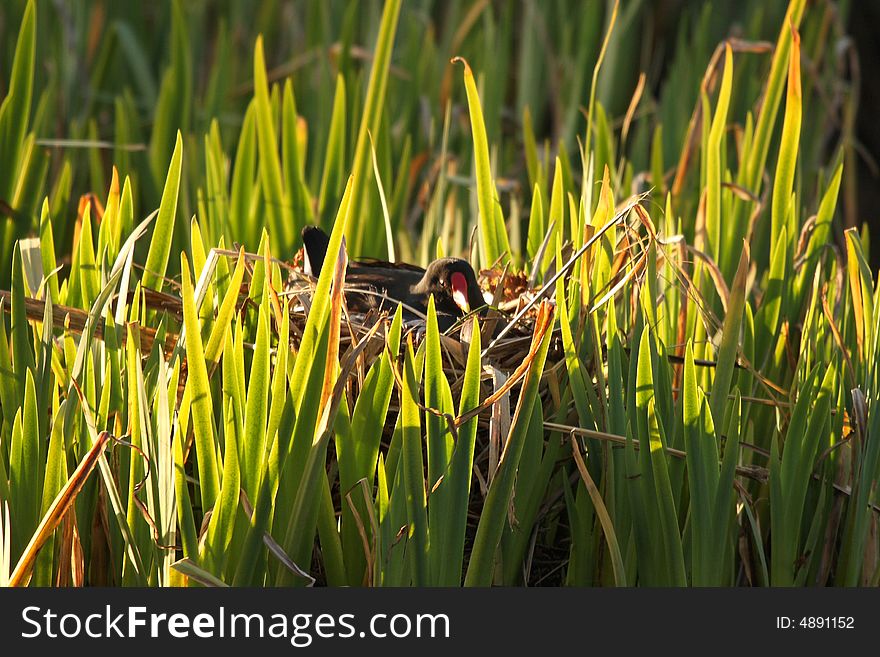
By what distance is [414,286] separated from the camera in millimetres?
1264

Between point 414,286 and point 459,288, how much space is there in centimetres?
9

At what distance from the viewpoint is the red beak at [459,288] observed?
3.90 ft

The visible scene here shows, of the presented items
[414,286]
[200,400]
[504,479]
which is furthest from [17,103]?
Answer: [504,479]

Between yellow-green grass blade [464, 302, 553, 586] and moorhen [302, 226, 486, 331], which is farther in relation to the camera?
moorhen [302, 226, 486, 331]

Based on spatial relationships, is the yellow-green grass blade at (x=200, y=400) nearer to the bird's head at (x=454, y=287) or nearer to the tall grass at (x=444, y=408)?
the tall grass at (x=444, y=408)

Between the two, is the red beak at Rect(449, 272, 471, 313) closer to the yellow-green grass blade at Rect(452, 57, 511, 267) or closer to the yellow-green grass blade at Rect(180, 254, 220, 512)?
the yellow-green grass blade at Rect(452, 57, 511, 267)

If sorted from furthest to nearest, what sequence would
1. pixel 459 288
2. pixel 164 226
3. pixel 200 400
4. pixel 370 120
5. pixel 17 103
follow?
1. pixel 370 120
2. pixel 17 103
3. pixel 459 288
4. pixel 164 226
5. pixel 200 400

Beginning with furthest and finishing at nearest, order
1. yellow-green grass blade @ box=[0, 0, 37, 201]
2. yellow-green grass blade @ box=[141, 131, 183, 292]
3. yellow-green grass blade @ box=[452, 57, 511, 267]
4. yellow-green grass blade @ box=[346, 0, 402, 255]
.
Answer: yellow-green grass blade @ box=[346, 0, 402, 255] < yellow-green grass blade @ box=[0, 0, 37, 201] < yellow-green grass blade @ box=[452, 57, 511, 267] < yellow-green grass blade @ box=[141, 131, 183, 292]

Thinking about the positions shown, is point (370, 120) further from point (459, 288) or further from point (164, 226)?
point (164, 226)

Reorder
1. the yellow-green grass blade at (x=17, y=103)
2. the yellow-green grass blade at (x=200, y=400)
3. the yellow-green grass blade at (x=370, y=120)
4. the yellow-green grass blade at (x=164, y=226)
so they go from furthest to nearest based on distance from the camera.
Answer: the yellow-green grass blade at (x=370, y=120), the yellow-green grass blade at (x=17, y=103), the yellow-green grass blade at (x=164, y=226), the yellow-green grass blade at (x=200, y=400)

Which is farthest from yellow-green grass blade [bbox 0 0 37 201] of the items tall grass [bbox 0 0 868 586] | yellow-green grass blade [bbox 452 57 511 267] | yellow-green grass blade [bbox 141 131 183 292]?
yellow-green grass blade [bbox 452 57 511 267]

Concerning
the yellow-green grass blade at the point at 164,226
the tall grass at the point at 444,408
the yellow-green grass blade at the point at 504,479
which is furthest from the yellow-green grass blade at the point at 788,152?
the yellow-green grass blade at the point at 164,226

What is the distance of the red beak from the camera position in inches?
46.8

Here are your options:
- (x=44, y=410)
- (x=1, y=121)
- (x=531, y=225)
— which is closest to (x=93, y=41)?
(x=1, y=121)
